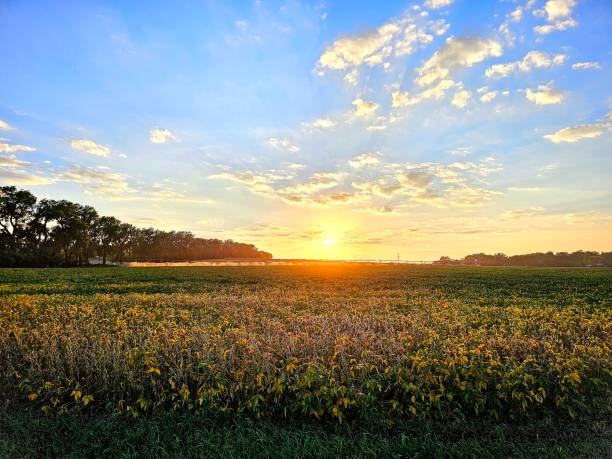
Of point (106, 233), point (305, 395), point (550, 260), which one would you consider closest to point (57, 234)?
point (106, 233)

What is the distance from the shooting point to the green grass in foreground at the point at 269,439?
5.29 meters

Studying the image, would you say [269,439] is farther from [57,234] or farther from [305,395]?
[57,234]

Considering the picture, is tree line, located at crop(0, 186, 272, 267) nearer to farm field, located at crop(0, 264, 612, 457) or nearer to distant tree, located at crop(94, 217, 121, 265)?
distant tree, located at crop(94, 217, 121, 265)

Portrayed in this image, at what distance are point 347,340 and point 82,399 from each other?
5210 mm

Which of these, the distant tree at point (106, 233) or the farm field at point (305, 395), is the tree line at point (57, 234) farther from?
the farm field at point (305, 395)

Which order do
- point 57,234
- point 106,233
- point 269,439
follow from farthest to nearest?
point 106,233
point 57,234
point 269,439

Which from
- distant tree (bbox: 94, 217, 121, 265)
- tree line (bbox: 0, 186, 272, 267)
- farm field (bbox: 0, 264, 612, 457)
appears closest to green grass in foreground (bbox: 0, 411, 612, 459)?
farm field (bbox: 0, 264, 612, 457)

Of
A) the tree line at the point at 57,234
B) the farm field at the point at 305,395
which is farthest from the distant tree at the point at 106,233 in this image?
the farm field at the point at 305,395

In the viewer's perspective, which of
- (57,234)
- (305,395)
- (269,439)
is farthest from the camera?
(57,234)

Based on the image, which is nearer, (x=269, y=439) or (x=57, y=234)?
(x=269, y=439)

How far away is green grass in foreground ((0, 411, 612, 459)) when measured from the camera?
208 inches

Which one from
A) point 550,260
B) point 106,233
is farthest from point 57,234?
point 550,260

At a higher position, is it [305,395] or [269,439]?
[305,395]

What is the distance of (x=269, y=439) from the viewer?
5469mm
